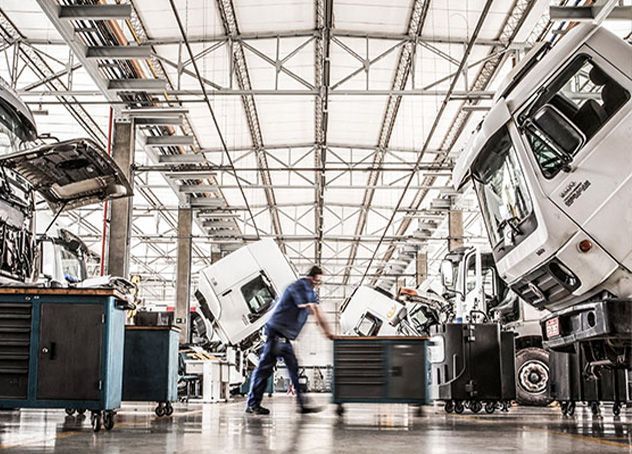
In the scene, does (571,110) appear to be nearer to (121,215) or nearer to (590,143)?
(590,143)

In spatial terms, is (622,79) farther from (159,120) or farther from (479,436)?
(159,120)

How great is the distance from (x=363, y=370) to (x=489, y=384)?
169 cm

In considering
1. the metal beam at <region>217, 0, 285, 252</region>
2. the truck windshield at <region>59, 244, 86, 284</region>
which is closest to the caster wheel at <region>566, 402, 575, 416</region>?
the truck windshield at <region>59, 244, 86, 284</region>

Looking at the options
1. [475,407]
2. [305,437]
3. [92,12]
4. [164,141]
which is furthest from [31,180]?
[164,141]

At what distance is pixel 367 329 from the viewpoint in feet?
56.2

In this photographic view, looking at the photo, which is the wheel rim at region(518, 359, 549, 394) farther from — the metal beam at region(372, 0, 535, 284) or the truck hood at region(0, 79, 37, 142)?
the truck hood at region(0, 79, 37, 142)

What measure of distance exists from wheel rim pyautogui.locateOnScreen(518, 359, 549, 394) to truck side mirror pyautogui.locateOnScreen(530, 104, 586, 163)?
5999 millimetres

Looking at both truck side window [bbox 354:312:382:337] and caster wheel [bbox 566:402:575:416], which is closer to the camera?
caster wheel [bbox 566:402:575:416]

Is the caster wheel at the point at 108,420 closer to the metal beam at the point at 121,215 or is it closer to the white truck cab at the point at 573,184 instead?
the white truck cab at the point at 573,184

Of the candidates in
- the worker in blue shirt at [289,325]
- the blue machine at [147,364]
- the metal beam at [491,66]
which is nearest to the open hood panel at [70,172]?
the blue machine at [147,364]

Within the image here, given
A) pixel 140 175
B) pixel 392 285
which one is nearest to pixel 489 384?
pixel 140 175

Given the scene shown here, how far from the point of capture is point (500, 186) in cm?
654

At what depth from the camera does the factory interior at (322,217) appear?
549cm

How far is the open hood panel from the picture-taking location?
20.8ft
